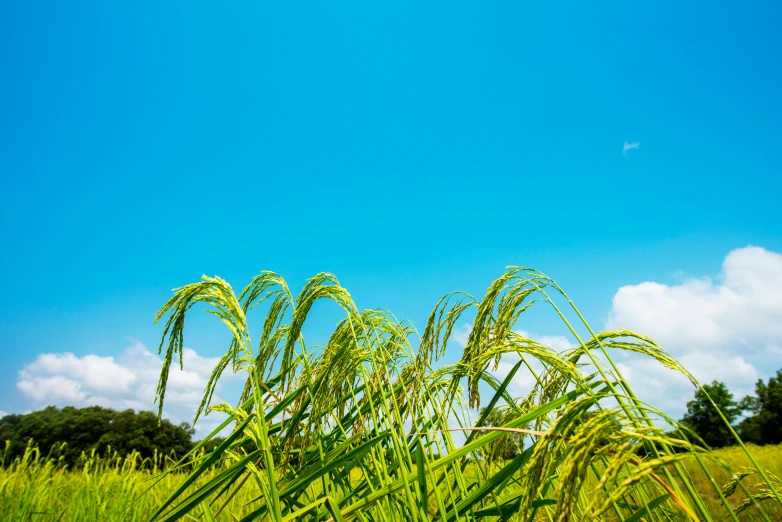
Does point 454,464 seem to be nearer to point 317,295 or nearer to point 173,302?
point 317,295

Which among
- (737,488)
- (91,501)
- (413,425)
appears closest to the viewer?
(413,425)

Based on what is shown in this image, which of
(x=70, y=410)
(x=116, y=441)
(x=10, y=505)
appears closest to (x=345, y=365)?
(x=10, y=505)

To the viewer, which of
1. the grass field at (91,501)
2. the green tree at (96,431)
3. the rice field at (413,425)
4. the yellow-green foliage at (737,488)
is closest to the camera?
the rice field at (413,425)

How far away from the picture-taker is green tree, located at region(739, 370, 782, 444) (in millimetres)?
29531

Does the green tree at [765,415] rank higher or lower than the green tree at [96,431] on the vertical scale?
lower

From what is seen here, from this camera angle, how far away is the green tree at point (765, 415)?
96.9 feet

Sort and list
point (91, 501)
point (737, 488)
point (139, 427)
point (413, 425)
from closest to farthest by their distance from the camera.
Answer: point (413, 425), point (91, 501), point (737, 488), point (139, 427)

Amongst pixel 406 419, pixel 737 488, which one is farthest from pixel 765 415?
pixel 406 419

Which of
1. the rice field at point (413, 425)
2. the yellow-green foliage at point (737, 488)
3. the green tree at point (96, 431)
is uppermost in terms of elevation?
the green tree at point (96, 431)

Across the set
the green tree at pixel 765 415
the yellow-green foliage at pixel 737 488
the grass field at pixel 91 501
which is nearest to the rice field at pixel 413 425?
the grass field at pixel 91 501

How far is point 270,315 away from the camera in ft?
6.81

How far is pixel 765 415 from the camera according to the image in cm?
3016

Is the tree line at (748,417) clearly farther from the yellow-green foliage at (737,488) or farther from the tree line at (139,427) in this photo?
the yellow-green foliage at (737,488)

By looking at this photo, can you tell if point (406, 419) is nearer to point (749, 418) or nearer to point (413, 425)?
point (413, 425)
